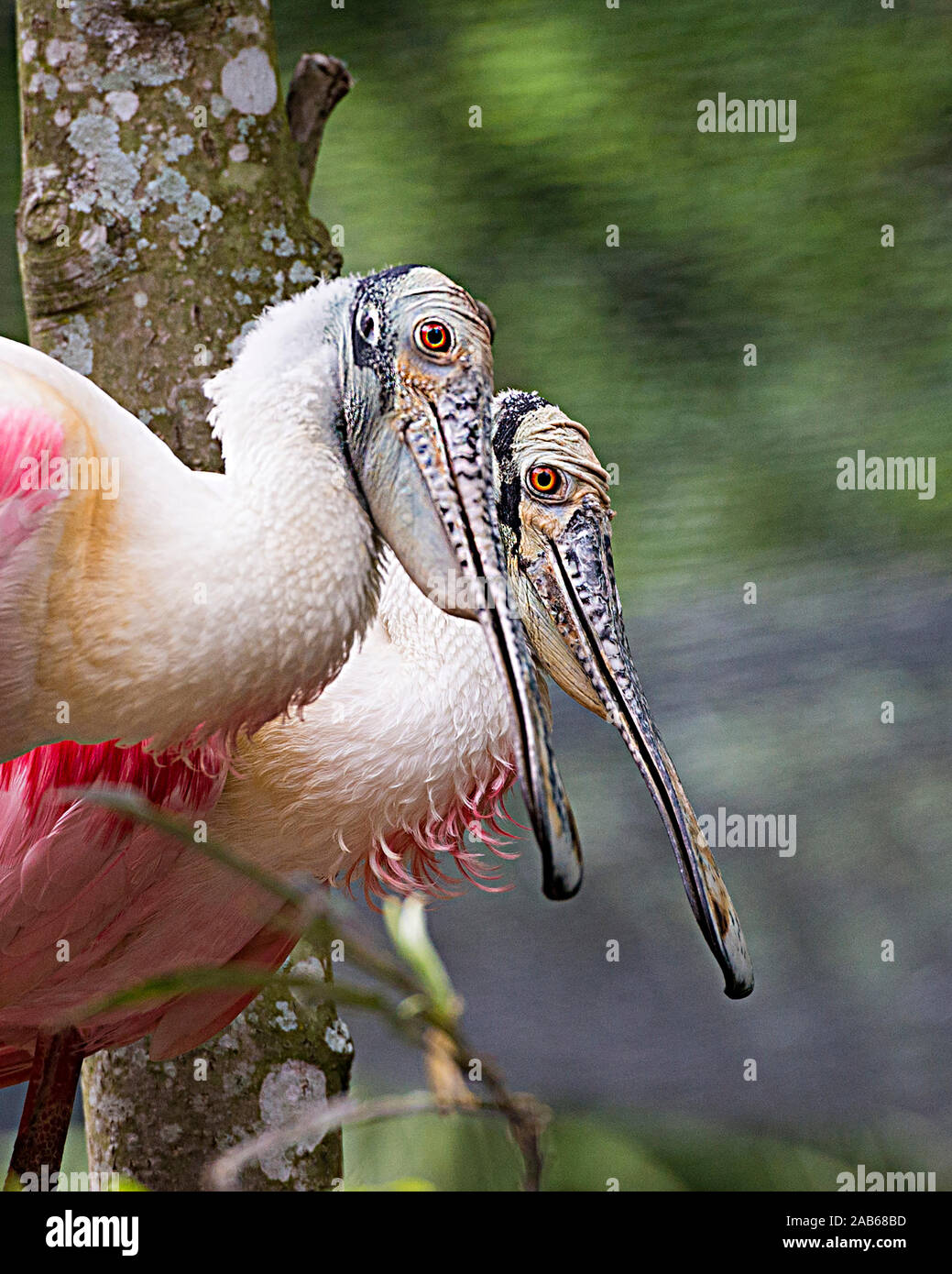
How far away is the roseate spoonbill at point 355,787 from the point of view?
893 mm

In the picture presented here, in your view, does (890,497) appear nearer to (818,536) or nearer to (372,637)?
(818,536)

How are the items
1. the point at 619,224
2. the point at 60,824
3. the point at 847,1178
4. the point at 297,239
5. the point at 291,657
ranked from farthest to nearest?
the point at 619,224, the point at 847,1178, the point at 297,239, the point at 60,824, the point at 291,657

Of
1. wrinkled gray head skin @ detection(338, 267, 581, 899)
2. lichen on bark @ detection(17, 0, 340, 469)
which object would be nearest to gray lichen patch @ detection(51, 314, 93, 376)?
lichen on bark @ detection(17, 0, 340, 469)

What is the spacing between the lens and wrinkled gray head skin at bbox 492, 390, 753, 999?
2.91 feet

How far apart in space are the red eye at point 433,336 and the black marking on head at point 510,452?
A: 6.3 inches

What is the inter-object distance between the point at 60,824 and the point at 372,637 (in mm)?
253

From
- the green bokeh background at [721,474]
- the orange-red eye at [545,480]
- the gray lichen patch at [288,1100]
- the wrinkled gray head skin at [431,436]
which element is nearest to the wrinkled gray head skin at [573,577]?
the orange-red eye at [545,480]

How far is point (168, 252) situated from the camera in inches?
41.9

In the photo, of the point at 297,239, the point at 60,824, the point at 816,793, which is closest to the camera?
the point at 60,824

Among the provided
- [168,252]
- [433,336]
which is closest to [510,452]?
[433,336]

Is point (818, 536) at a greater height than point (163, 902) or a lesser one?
greater

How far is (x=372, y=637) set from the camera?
0.99 meters

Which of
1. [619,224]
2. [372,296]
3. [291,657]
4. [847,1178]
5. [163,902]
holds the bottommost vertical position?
[847,1178]

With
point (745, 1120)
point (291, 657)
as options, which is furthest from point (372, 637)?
point (745, 1120)
